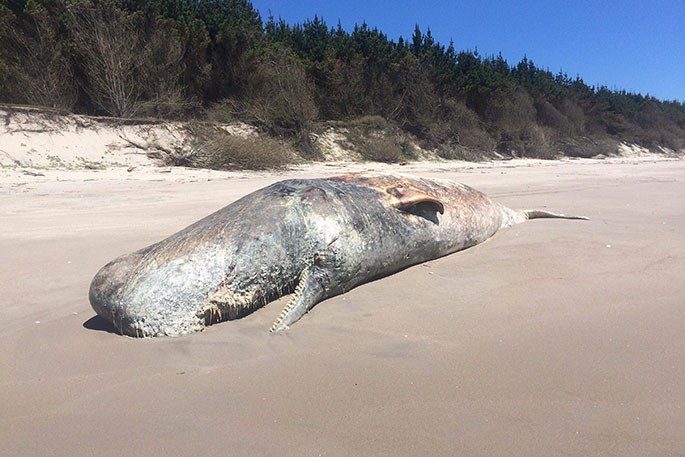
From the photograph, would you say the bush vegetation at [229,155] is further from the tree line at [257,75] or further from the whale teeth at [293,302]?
the whale teeth at [293,302]

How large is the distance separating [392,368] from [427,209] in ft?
6.59

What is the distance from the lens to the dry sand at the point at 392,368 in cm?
201

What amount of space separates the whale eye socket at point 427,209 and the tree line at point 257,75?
12452mm

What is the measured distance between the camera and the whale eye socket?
13.7 feet

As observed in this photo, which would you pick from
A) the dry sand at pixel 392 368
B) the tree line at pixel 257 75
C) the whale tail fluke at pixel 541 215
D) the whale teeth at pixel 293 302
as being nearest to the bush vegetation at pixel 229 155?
the tree line at pixel 257 75

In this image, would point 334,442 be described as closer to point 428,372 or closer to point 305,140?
point 428,372

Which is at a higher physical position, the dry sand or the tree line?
the tree line

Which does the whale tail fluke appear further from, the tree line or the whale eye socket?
the tree line

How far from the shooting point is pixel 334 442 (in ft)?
6.53

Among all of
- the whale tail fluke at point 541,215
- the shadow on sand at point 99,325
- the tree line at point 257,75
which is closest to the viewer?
the shadow on sand at point 99,325

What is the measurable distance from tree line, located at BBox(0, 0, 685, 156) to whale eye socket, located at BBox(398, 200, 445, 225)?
1245 centimetres

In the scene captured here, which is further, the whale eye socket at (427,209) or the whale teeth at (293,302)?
the whale eye socket at (427,209)

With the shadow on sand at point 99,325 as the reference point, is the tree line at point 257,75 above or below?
above

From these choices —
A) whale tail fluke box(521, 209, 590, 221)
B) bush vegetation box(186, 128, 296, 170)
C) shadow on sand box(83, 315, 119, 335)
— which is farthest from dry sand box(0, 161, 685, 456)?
bush vegetation box(186, 128, 296, 170)
